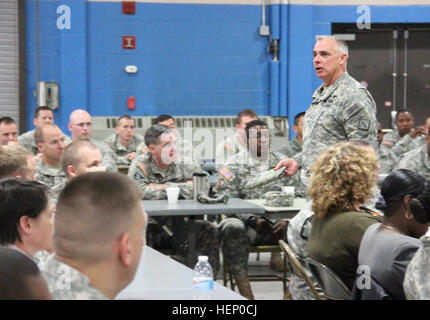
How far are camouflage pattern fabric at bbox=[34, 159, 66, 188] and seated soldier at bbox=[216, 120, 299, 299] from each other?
125 cm

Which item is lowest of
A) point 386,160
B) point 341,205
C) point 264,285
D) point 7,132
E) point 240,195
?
point 264,285

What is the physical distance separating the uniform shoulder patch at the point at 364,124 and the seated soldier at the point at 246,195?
1.46 m

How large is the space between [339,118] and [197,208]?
50.8 inches

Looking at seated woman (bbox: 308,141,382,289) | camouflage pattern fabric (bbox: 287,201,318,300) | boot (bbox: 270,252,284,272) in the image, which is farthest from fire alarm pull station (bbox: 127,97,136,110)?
seated woman (bbox: 308,141,382,289)

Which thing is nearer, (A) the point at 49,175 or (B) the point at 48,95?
(A) the point at 49,175

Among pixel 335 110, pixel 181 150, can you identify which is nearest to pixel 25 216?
pixel 335 110

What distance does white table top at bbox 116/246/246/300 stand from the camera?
7.59ft

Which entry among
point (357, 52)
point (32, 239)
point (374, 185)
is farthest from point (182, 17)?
point (32, 239)

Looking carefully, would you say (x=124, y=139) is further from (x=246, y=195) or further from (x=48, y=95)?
(x=246, y=195)

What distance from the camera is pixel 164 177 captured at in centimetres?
551

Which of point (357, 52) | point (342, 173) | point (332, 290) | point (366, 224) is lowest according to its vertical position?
point (332, 290)

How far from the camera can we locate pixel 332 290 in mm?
2854

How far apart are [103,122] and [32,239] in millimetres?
6553

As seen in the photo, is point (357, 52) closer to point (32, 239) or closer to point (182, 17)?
point (182, 17)
